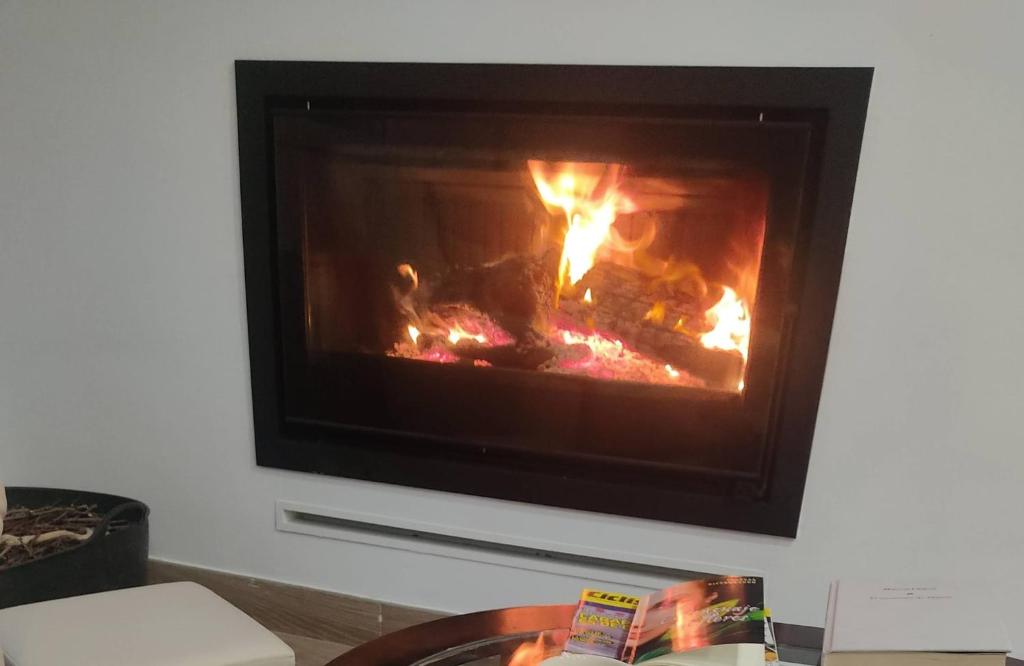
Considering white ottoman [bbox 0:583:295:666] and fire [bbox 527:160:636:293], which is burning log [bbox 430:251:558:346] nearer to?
fire [bbox 527:160:636:293]

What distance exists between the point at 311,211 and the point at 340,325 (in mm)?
252

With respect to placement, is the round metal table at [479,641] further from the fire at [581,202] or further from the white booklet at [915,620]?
the fire at [581,202]

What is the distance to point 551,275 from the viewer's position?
1.53 m

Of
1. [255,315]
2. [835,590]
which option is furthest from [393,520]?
[835,590]

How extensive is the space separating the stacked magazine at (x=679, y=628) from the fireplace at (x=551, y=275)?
581 mm

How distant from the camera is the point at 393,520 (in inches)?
65.9

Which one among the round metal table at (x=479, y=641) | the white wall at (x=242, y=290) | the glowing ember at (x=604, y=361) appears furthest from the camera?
the glowing ember at (x=604, y=361)

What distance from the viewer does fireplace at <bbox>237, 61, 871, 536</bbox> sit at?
136 centimetres

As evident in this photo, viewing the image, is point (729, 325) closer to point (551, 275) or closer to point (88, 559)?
point (551, 275)

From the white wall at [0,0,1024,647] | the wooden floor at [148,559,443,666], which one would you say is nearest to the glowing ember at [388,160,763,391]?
the white wall at [0,0,1024,647]

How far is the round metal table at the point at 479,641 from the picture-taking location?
3.06 ft

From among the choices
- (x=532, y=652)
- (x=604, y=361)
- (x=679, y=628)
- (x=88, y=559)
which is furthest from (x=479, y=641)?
(x=88, y=559)

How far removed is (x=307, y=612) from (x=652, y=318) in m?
0.99

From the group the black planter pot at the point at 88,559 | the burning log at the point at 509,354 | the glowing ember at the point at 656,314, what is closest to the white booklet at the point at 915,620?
the glowing ember at the point at 656,314
